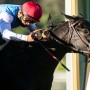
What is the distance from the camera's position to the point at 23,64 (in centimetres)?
423

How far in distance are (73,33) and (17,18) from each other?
680 mm

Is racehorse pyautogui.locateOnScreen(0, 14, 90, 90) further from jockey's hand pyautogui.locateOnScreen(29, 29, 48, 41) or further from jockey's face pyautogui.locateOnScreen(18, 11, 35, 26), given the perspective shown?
jockey's face pyautogui.locateOnScreen(18, 11, 35, 26)

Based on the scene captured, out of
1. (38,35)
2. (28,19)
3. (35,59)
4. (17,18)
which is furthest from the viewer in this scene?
(17,18)

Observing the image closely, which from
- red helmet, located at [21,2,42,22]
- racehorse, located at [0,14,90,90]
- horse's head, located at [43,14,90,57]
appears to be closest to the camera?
horse's head, located at [43,14,90,57]

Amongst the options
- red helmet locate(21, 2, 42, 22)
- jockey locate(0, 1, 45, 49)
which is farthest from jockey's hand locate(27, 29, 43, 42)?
red helmet locate(21, 2, 42, 22)

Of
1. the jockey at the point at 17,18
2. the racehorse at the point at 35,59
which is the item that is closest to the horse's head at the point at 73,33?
the racehorse at the point at 35,59

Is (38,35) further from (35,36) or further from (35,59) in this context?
(35,59)

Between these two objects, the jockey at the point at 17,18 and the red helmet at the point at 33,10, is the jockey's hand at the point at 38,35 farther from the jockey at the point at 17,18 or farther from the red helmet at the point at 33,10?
the red helmet at the point at 33,10

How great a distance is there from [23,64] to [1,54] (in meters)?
0.22

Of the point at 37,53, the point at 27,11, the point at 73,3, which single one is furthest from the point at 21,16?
the point at 73,3

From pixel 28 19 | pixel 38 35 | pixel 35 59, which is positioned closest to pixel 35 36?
pixel 38 35

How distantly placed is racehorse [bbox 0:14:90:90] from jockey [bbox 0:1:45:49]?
8 cm

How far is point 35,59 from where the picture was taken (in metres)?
4.26

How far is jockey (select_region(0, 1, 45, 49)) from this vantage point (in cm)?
420
